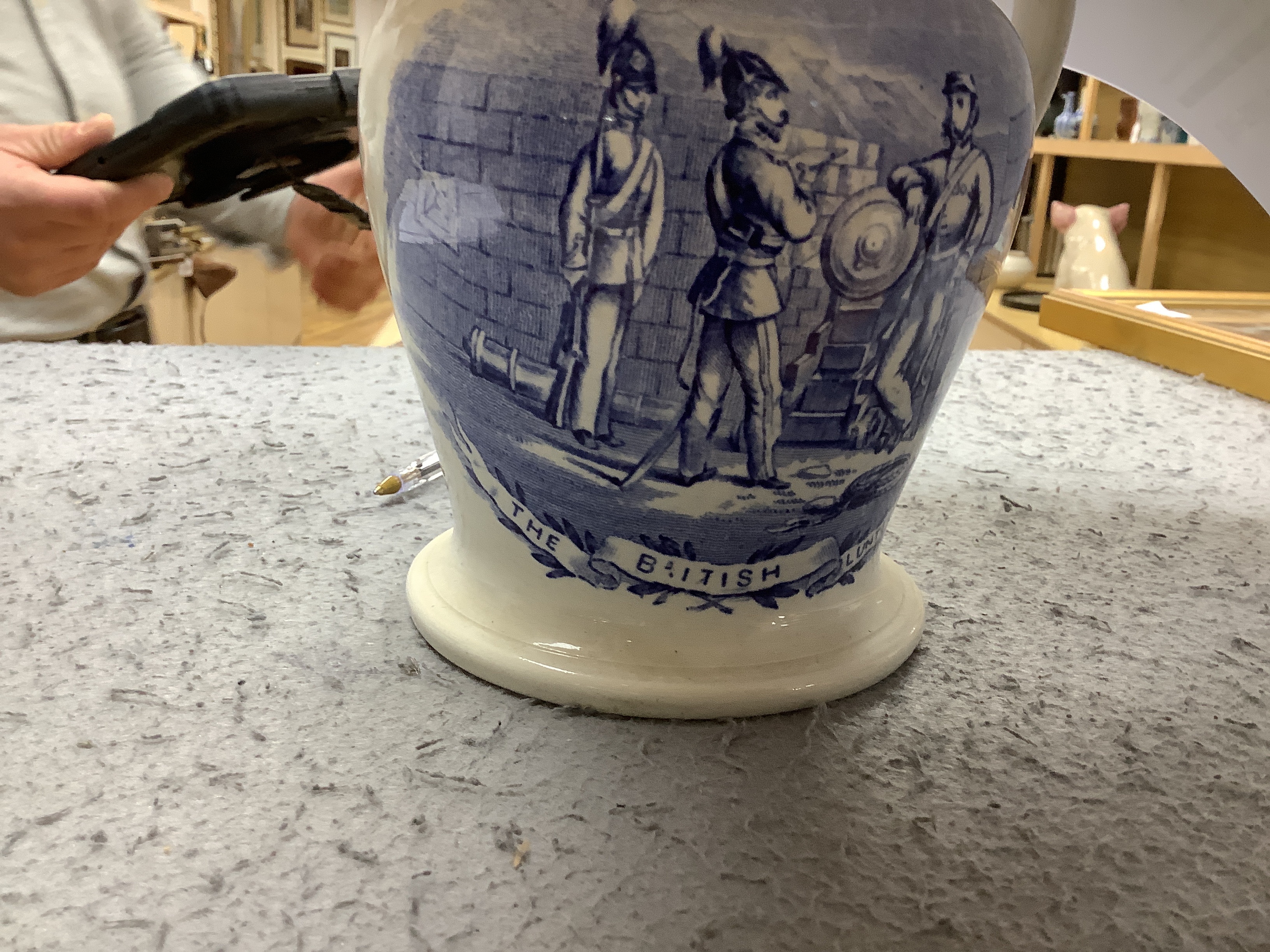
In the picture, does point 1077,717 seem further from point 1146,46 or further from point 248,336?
point 248,336

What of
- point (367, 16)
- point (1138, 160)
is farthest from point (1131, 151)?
point (367, 16)

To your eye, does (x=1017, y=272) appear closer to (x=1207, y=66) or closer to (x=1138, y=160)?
(x=1138, y=160)

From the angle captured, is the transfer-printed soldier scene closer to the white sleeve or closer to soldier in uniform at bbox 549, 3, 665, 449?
soldier in uniform at bbox 549, 3, 665, 449

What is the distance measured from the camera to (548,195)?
325mm

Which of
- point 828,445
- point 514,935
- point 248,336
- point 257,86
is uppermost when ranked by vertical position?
point 257,86

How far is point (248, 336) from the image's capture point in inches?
83.1

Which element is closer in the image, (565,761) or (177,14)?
(565,761)

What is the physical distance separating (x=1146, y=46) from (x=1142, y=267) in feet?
5.19

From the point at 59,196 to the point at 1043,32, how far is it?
2.49 feet

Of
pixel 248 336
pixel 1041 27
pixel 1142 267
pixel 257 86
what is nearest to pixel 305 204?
pixel 257 86

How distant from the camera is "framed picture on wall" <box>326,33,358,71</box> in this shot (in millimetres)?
1054

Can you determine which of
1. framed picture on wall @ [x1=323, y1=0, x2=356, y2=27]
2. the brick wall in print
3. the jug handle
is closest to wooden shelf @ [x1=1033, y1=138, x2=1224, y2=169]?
framed picture on wall @ [x1=323, y1=0, x2=356, y2=27]

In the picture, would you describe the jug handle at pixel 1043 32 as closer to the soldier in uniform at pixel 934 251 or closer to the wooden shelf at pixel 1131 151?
the soldier in uniform at pixel 934 251

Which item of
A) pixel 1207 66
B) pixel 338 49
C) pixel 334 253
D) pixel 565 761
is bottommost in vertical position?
pixel 565 761
